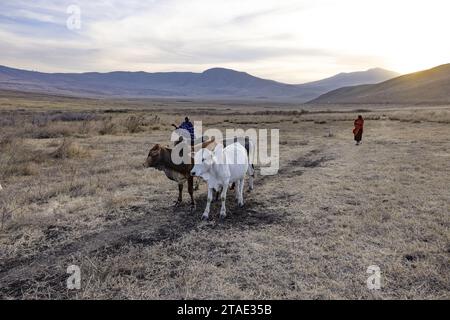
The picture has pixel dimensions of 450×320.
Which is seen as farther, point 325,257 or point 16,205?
point 16,205

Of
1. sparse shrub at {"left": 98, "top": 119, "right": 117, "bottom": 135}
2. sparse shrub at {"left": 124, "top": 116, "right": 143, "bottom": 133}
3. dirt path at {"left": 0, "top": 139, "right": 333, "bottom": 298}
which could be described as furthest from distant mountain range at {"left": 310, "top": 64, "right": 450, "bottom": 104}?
dirt path at {"left": 0, "top": 139, "right": 333, "bottom": 298}

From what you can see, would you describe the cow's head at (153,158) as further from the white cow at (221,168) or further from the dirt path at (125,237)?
the white cow at (221,168)

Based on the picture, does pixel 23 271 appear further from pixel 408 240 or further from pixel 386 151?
pixel 386 151

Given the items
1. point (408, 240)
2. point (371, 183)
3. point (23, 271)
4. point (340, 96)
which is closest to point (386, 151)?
point (371, 183)

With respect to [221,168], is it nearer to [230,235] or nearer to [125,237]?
[230,235]

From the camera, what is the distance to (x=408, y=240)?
22.6 ft

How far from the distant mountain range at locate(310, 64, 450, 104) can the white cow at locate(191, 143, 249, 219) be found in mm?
112712

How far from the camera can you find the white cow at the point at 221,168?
786 cm

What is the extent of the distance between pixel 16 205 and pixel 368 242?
7.77m

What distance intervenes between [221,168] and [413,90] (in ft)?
505

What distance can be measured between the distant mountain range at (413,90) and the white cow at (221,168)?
112712 mm

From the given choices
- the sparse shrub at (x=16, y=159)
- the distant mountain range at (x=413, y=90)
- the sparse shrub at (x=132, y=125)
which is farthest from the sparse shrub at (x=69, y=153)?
the distant mountain range at (x=413, y=90)

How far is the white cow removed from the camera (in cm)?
786
